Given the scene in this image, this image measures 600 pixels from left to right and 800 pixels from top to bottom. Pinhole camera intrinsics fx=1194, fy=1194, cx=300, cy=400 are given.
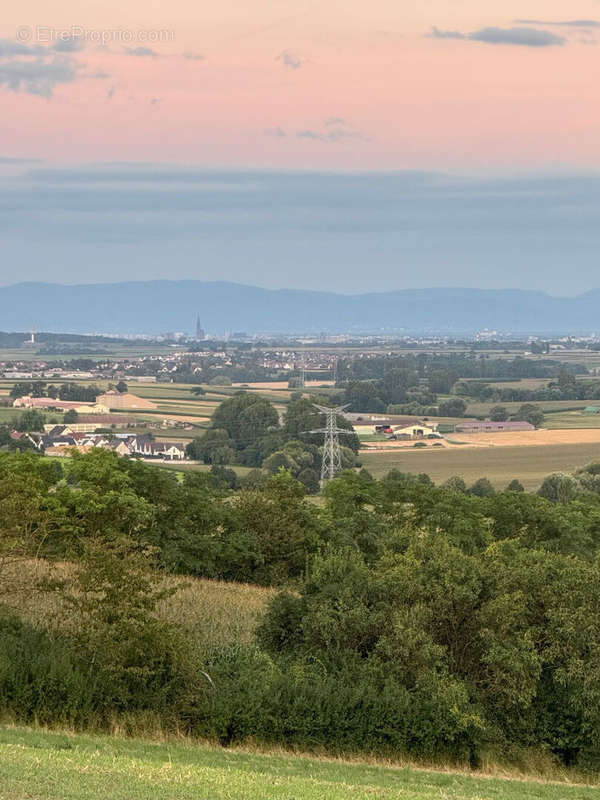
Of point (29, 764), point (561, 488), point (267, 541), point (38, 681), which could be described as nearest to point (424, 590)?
point (38, 681)

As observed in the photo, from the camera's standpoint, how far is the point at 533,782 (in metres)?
23.7

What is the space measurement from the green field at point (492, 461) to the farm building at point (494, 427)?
18.6m

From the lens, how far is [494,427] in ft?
440

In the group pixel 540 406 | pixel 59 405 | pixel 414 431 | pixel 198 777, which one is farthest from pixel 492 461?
pixel 198 777

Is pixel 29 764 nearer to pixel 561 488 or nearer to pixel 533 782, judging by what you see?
pixel 533 782

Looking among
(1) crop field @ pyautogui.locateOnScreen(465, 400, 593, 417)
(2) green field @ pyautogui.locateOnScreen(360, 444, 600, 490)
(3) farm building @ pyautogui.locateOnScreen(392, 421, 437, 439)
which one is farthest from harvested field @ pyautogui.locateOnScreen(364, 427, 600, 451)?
(1) crop field @ pyautogui.locateOnScreen(465, 400, 593, 417)

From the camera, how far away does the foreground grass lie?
55.3 feet

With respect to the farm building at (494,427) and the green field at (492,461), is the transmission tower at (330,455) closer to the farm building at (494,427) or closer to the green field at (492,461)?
the green field at (492,461)

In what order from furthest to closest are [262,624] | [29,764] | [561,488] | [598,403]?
[598,403] → [561,488] → [262,624] → [29,764]

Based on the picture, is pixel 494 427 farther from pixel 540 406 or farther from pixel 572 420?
pixel 540 406

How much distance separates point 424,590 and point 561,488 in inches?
2111

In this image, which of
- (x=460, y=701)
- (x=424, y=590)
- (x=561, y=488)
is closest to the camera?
(x=460, y=701)

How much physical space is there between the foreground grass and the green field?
216 ft

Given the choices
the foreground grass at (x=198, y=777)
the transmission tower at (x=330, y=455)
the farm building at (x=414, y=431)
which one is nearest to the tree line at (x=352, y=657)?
the foreground grass at (x=198, y=777)
